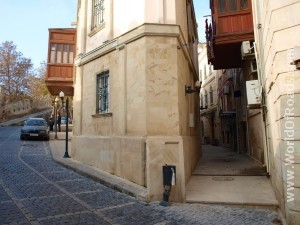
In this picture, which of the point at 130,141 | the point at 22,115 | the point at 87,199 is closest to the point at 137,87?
the point at 130,141

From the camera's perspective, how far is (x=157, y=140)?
6.61m

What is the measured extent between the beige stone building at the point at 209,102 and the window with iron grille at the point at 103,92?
15688mm

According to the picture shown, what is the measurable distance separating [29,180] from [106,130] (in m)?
2.82

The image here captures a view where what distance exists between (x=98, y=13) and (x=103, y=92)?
3.54 m

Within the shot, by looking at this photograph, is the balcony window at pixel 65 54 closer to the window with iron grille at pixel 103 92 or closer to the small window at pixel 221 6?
the window with iron grille at pixel 103 92

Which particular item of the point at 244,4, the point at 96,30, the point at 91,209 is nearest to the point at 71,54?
the point at 96,30

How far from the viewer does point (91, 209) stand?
5445mm

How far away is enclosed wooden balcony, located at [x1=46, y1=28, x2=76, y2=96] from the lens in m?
14.4

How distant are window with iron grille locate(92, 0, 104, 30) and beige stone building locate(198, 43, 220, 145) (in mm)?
15354

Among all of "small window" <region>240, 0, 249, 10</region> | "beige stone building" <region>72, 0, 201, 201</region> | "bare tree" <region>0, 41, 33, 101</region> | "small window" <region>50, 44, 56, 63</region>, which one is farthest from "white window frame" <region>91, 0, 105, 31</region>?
"bare tree" <region>0, 41, 33, 101</region>

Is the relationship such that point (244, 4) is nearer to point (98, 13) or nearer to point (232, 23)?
point (232, 23)

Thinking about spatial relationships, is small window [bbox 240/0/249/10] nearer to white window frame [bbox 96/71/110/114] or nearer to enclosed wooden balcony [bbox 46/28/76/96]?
white window frame [bbox 96/71/110/114]

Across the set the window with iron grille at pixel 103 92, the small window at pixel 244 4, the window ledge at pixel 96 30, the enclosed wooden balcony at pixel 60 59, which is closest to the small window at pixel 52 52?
the enclosed wooden balcony at pixel 60 59

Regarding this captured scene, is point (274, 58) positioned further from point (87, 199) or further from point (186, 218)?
point (87, 199)
